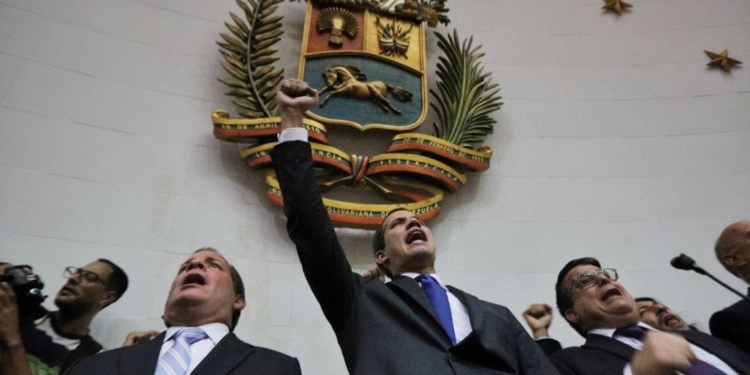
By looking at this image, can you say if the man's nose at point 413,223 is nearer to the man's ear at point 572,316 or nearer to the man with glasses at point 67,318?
the man's ear at point 572,316

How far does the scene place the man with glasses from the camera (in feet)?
5.09

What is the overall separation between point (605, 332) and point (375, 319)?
711mm

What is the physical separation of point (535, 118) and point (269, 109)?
4.97 feet

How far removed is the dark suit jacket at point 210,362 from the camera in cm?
121

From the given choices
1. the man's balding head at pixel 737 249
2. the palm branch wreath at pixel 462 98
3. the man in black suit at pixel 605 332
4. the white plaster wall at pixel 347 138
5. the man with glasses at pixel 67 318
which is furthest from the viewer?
the palm branch wreath at pixel 462 98

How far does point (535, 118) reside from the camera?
3279 mm

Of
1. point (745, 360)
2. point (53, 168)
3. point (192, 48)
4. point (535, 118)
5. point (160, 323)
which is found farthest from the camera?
point (535, 118)

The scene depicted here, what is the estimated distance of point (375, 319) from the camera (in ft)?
4.22

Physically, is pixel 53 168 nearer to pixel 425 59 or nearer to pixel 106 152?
pixel 106 152

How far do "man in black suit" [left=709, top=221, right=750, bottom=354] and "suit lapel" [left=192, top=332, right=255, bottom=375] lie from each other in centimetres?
132

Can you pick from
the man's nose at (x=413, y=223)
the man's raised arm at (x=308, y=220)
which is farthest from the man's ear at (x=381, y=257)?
the man's raised arm at (x=308, y=220)

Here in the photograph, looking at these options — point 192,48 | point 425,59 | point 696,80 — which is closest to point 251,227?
point 192,48

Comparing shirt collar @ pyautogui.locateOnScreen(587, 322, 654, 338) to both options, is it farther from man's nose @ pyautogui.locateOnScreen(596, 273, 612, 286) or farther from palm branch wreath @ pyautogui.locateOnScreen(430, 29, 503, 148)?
palm branch wreath @ pyautogui.locateOnScreen(430, 29, 503, 148)

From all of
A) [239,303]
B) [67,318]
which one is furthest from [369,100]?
[67,318]
